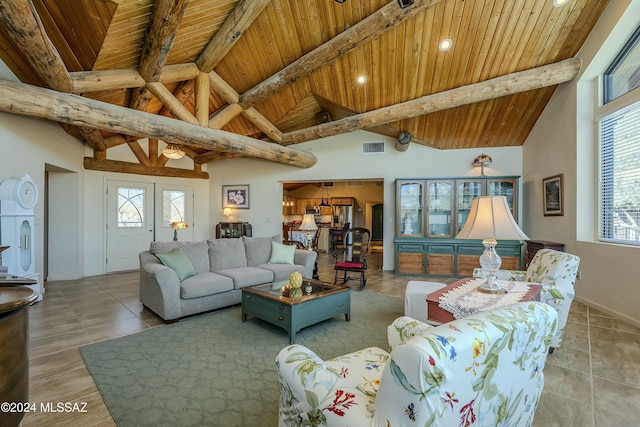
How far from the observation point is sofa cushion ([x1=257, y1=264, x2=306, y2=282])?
4508 millimetres

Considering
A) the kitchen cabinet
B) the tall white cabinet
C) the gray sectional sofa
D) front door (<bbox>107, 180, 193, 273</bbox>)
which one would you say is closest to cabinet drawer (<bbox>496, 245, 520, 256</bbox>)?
the kitchen cabinet

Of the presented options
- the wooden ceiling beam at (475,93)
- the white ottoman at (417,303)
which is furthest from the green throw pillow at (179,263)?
the wooden ceiling beam at (475,93)

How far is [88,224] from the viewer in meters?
6.13

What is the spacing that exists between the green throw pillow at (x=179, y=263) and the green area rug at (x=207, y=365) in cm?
57

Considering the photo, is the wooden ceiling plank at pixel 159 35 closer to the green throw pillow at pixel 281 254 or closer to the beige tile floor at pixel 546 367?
the green throw pillow at pixel 281 254

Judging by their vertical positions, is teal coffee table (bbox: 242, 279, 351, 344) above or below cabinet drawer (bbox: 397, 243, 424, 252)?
below

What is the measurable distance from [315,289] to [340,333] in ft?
1.86

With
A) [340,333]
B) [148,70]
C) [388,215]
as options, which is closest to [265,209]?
[388,215]

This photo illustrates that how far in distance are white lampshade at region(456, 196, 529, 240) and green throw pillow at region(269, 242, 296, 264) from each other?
3.09 meters

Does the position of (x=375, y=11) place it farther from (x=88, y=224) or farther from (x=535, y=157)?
(x=88, y=224)

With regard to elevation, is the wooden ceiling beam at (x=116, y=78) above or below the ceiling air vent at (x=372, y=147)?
above

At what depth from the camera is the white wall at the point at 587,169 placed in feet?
11.6

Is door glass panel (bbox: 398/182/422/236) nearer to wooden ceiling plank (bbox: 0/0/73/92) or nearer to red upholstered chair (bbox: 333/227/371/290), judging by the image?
red upholstered chair (bbox: 333/227/371/290)

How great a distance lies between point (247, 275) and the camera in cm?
414
